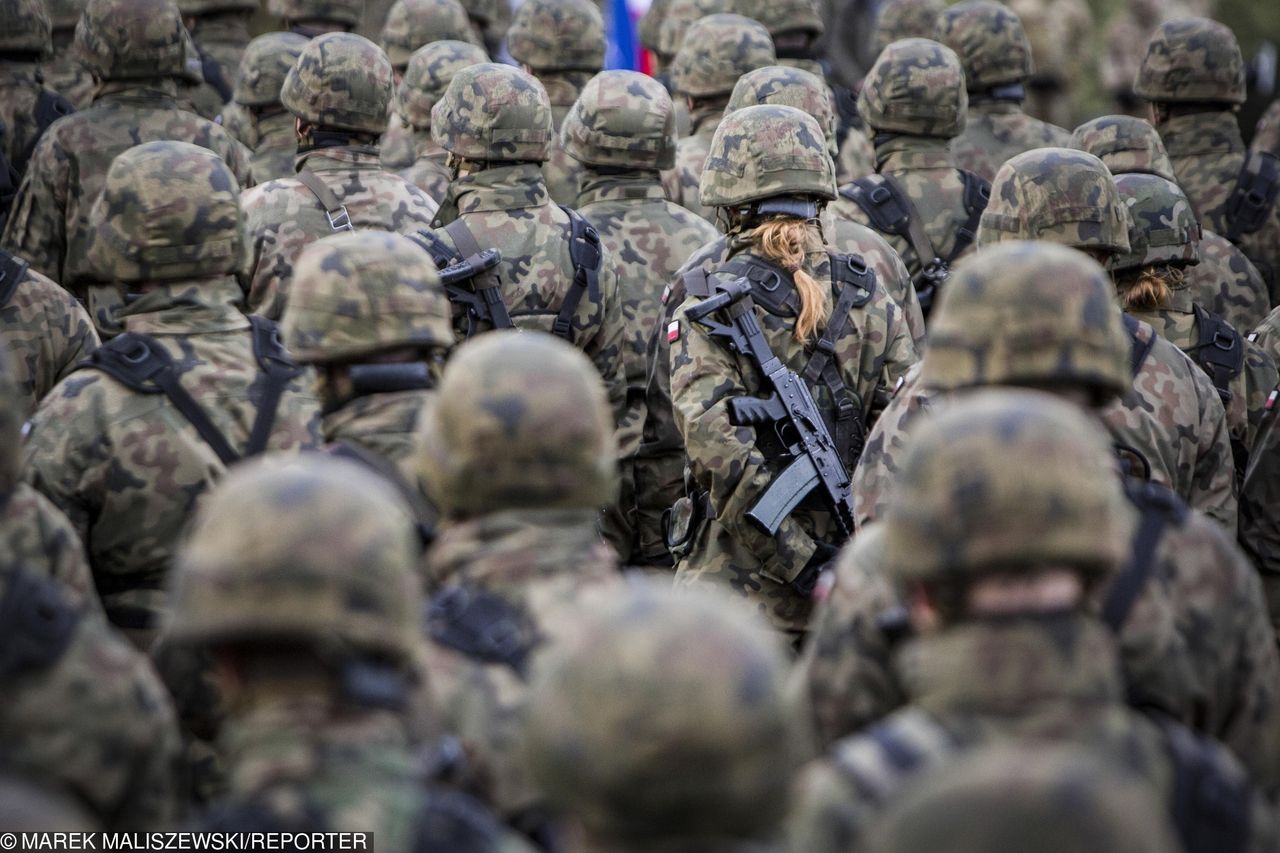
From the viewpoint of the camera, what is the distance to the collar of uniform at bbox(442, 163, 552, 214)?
813 cm

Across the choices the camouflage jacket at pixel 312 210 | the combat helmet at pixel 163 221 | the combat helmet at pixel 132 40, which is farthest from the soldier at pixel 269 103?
the combat helmet at pixel 163 221

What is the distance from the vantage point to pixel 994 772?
2562 mm

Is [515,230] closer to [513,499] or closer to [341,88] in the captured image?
[341,88]

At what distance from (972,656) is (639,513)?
5894mm

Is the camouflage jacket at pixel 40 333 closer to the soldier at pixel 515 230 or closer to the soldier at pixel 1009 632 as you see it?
the soldier at pixel 515 230

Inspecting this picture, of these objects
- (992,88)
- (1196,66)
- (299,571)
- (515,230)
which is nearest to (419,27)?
(992,88)

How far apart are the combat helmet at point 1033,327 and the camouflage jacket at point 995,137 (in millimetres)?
6839

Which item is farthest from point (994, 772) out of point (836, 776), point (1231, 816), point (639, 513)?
point (639, 513)

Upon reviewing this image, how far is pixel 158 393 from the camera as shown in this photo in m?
5.47

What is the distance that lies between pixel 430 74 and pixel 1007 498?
818cm

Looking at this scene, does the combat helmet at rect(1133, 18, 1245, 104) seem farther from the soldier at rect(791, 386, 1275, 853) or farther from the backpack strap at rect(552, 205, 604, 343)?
the soldier at rect(791, 386, 1275, 853)

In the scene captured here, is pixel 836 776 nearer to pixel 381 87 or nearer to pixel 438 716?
pixel 438 716

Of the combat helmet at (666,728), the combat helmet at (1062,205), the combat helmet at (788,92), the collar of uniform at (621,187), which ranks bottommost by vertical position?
the collar of uniform at (621,187)

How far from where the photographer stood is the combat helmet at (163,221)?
5.77m
